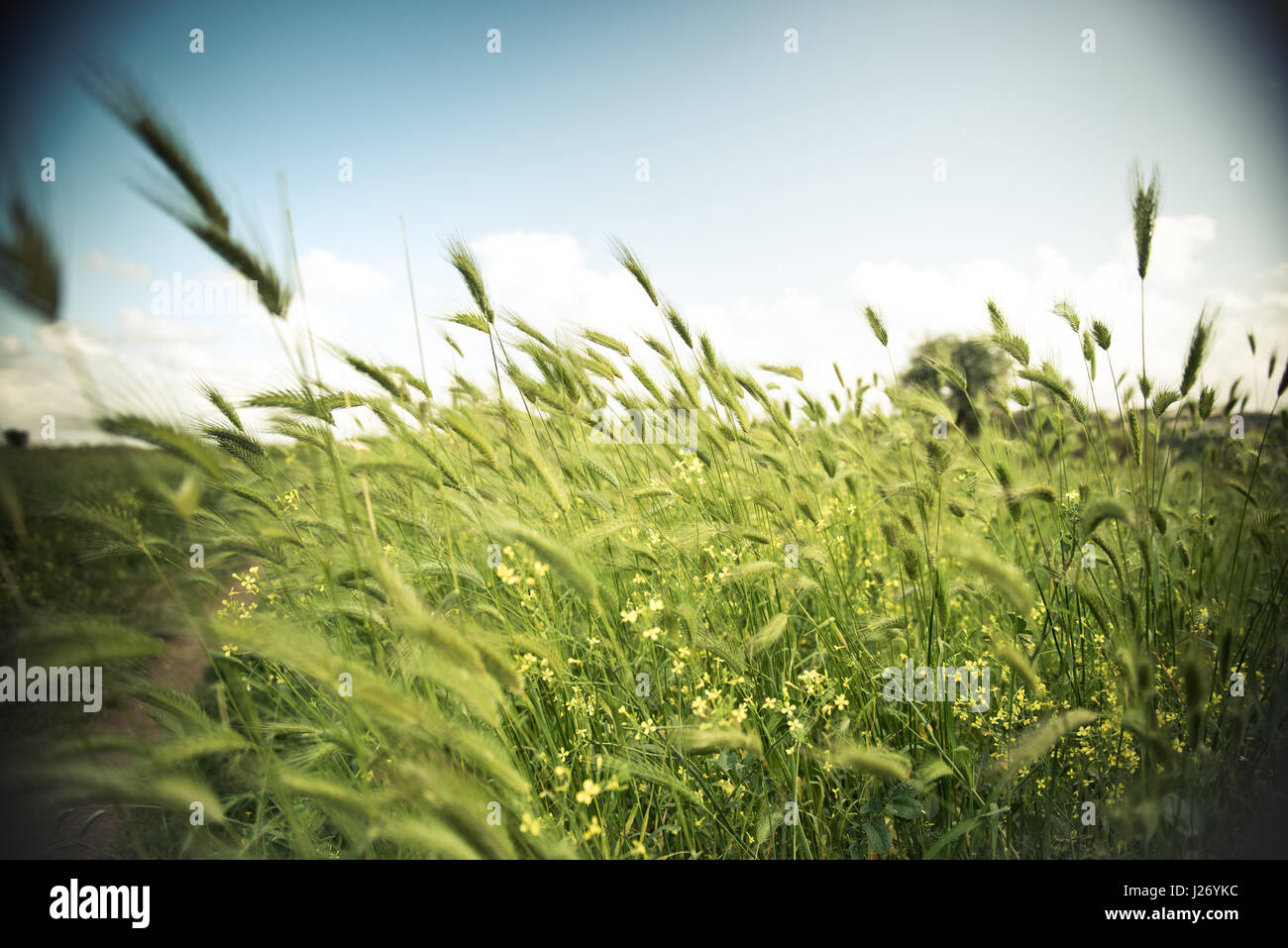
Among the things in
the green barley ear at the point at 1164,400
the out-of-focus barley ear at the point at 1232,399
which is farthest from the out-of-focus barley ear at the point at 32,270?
the out-of-focus barley ear at the point at 1232,399

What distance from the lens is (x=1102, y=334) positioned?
210 centimetres

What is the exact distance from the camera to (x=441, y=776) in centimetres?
115

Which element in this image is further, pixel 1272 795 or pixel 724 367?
pixel 724 367

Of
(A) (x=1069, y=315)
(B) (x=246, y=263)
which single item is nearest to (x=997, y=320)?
(A) (x=1069, y=315)

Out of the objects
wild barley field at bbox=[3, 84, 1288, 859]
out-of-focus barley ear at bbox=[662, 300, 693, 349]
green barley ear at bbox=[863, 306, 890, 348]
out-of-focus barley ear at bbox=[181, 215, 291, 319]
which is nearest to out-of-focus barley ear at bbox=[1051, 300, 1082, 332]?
wild barley field at bbox=[3, 84, 1288, 859]

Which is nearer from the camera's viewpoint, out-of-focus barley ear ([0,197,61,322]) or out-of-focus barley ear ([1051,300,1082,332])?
out-of-focus barley ear ([0,197,61,322])

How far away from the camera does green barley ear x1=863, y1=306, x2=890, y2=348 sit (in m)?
2.44

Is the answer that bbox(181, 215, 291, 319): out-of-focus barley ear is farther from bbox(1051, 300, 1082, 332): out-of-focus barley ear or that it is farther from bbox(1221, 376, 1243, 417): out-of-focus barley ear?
bbox(1221, 376, 1243, 417): out-of-focus barley ear

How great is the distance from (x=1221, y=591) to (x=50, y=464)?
37.2 ft

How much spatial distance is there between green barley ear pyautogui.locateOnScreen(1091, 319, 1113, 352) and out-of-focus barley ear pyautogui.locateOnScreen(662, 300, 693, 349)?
1444mm

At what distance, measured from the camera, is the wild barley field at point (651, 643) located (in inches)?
50.9

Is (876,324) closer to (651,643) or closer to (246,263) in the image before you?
(651,643)
